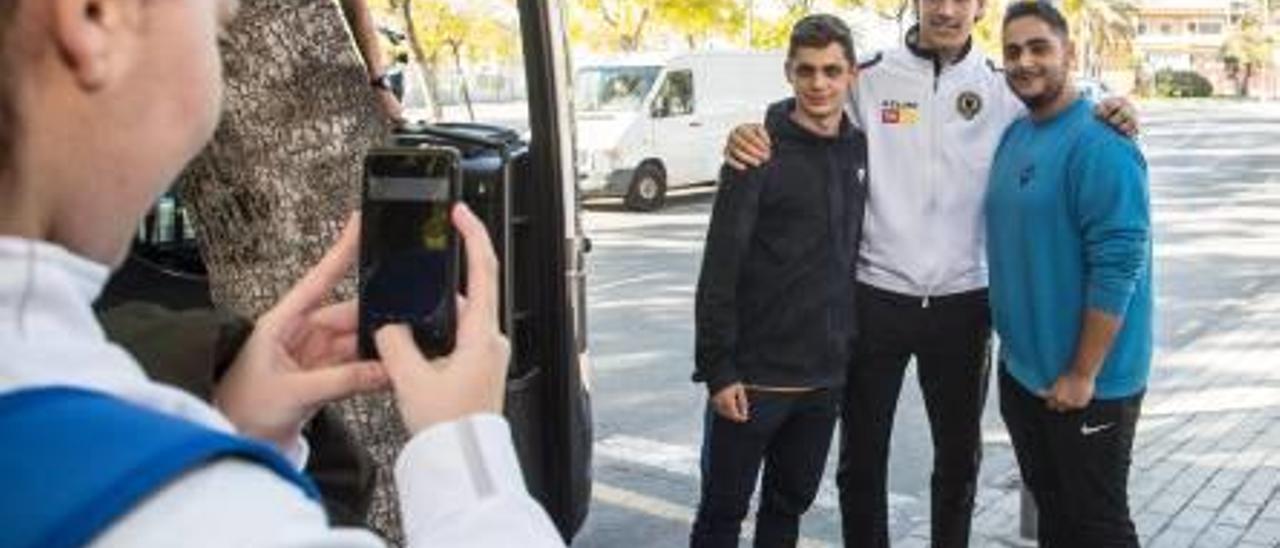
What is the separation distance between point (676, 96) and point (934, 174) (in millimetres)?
14806

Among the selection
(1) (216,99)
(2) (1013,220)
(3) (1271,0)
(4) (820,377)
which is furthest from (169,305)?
(3) (1271,0)

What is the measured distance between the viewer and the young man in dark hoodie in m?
3.98

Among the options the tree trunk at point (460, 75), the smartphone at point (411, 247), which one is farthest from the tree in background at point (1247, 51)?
the smartphone at point (411, 247)

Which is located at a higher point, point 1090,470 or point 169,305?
point 169,305

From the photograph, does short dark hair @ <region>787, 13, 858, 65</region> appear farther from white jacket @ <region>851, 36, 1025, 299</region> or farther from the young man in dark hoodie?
white jacket @ <region>851, 36, 1025, 299</region>

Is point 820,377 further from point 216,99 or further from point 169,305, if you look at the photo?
point 216,99

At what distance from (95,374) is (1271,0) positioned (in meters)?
89.1

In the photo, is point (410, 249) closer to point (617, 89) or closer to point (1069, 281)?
point (1069, 281)

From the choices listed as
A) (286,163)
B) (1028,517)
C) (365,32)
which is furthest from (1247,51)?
(286,163)

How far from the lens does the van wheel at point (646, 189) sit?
1858 centimetres

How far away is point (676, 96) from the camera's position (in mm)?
18922

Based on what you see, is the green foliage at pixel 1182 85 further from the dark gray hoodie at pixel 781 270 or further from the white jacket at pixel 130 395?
the white jacket at pixel 130 395

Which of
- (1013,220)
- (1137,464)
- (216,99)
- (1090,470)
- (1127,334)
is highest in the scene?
(216,99)

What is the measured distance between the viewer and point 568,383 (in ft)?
13.3
